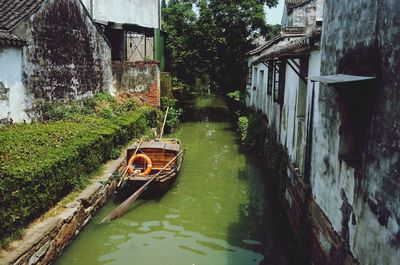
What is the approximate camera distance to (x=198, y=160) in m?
15.4

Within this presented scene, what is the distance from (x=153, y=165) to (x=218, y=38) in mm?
13515

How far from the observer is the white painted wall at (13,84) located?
1090 centimetres

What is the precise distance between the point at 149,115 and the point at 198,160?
3.87 metres

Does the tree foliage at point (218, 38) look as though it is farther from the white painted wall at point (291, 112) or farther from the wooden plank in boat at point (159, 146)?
the white painted wall at point (291, 112)

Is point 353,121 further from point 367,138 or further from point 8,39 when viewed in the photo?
point 8,39

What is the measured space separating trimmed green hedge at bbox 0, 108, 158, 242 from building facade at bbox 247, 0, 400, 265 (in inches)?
202

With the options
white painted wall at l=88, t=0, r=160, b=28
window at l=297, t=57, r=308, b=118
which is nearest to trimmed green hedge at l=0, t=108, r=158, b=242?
window at l=297, t=57, r=308, b=118

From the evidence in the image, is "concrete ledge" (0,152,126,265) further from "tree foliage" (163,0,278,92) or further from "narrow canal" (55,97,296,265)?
"tree foliage" (163,0,278,92)

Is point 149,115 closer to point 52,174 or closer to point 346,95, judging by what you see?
point 52,174

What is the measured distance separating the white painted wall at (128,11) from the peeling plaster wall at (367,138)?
1705 centimetres

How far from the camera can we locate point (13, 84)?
37.3 ft

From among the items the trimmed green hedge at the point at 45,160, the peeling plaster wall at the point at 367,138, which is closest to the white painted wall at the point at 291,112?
the peeling plaster wall at the point at 367,138

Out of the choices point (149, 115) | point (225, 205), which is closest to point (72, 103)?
point (149, 115)

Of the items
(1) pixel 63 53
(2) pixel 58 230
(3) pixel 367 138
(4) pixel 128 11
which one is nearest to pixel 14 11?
(1) pixel 63 53
